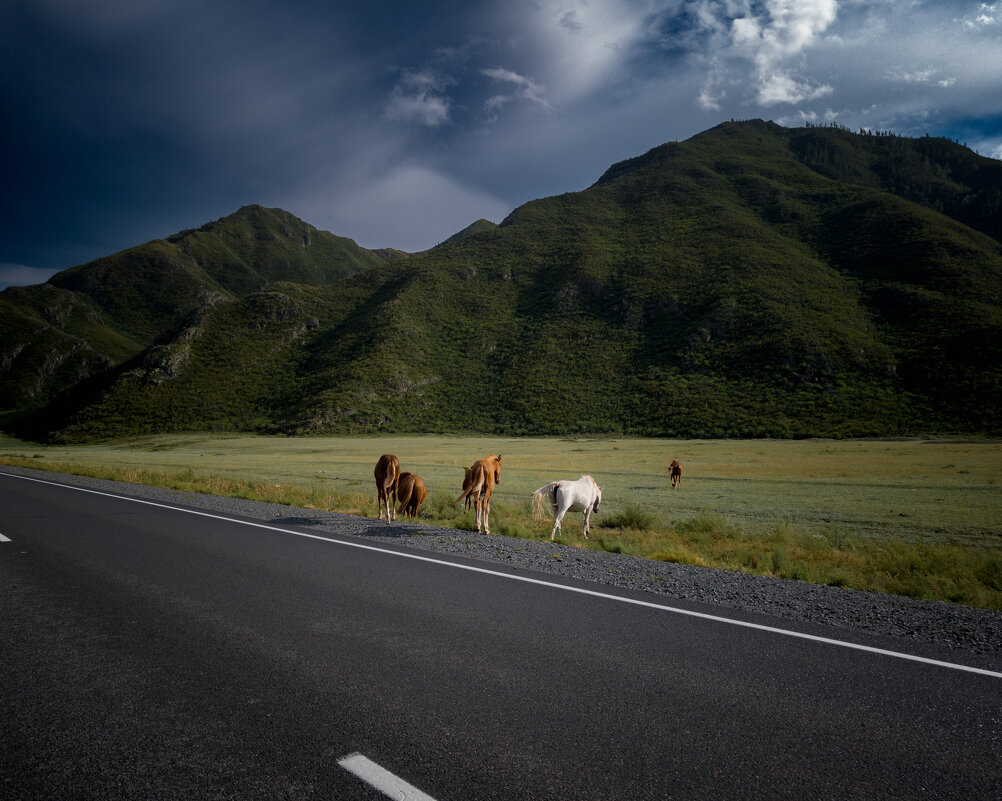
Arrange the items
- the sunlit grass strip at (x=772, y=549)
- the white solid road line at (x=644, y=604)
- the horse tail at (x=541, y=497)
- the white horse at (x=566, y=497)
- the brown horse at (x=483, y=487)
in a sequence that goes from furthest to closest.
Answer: the brown horse at (x=483, y=487) < the horse tail at (x=541, y=497) < the white horse at (x=566, y=497) < the sunlit grass strip at (x=772, y=549) < the white solid road line at (x=644, y=604)

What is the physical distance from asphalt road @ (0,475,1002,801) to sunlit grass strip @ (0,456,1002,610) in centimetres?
392

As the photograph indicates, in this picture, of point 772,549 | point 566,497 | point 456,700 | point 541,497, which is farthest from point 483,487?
point 456,700

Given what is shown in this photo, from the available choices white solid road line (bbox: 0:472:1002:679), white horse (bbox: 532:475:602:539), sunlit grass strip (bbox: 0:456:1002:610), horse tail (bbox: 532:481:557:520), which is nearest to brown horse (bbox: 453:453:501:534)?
sunlit grass strip (bbox: 0:456:1002:610)

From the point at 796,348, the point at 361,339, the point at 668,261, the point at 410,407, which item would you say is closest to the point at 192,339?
the point at 361,339

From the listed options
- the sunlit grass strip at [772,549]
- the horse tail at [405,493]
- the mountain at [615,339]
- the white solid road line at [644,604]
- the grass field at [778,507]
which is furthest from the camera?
the mountain at [615,339]

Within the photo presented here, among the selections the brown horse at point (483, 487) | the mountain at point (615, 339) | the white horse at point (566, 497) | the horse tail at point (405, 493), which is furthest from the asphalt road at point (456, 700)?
the mountain at point (615, 339)

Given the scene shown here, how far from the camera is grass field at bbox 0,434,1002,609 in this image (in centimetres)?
959

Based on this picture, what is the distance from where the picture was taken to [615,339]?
111625mm

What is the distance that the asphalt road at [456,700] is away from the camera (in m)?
2.86

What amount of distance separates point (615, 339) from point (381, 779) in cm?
11291

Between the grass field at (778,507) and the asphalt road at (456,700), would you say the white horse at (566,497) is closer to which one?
the grass field at (778,507)

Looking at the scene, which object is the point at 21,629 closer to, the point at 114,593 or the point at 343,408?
the point at 114,593

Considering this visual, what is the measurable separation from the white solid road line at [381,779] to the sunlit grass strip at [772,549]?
796 cm

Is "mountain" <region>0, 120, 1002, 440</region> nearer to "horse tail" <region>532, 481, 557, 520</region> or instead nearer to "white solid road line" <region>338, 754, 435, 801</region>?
"horse tail" <region>532, 481, 557, 520</region>
